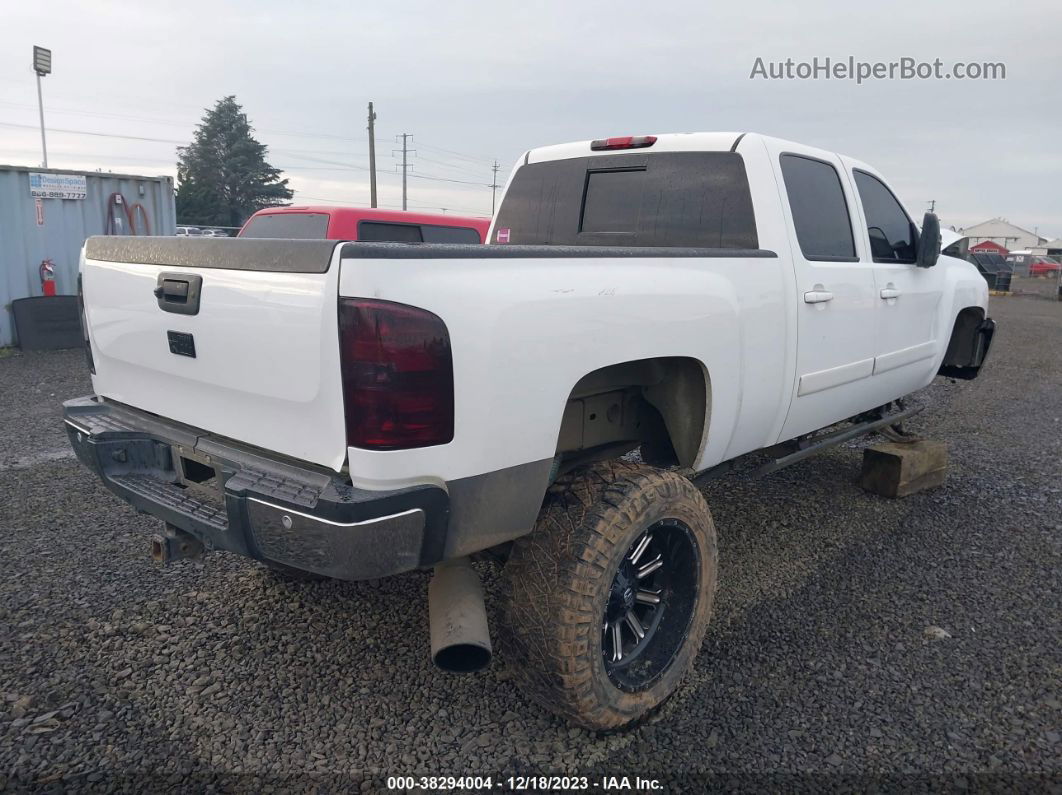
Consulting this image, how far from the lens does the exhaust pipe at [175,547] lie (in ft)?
8.40

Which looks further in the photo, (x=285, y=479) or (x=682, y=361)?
(x=682, y=361)

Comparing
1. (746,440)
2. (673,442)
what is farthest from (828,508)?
(673,442)

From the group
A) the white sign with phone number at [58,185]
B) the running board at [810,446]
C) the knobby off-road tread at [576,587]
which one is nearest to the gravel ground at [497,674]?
the knobby off-road tread at [576,587]

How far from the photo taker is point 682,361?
2812 millimetres

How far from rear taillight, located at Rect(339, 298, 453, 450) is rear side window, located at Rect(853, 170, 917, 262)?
10.2 feet

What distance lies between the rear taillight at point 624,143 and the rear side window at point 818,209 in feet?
2.19

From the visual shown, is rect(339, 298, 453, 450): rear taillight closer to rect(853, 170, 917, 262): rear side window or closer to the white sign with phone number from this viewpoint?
rect(853, 170, 917, 262): rear side window

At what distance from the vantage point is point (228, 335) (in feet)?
7.54

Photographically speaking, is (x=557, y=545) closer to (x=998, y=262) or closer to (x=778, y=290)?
(x=778, y=290)

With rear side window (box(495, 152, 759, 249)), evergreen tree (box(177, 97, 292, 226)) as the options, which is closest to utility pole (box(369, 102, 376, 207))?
evergreen tree (box(177, 97, 292, 226))

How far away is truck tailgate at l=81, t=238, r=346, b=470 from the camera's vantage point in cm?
203

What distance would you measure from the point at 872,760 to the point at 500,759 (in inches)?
47.7

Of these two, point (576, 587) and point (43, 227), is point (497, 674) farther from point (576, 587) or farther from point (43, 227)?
point (43, 227)

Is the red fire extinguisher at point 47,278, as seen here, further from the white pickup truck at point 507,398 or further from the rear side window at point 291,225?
the white pickup truck at point 507,398
